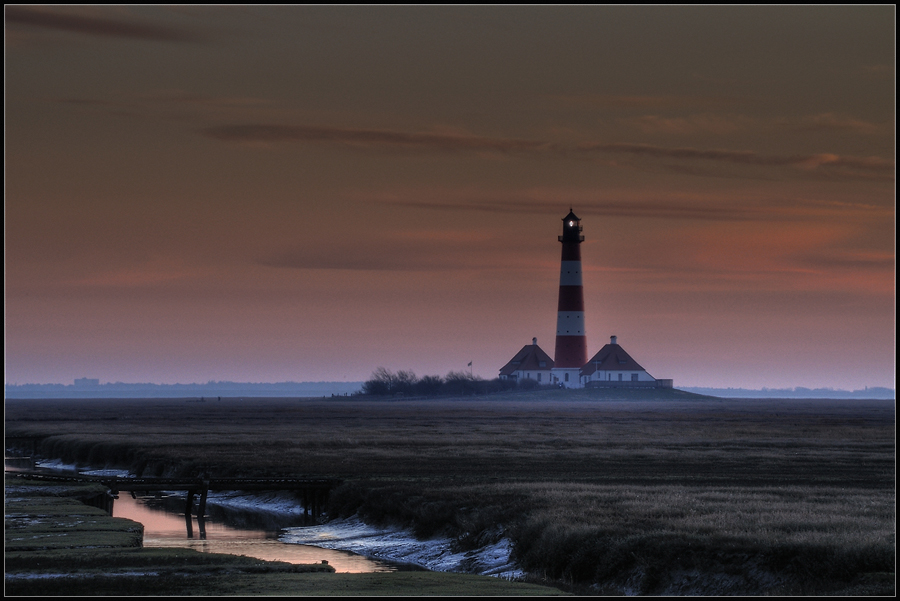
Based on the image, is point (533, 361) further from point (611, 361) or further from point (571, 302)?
point (571, 302)

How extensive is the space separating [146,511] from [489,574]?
2464cm

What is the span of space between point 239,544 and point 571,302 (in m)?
124

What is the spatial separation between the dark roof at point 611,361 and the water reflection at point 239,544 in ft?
453

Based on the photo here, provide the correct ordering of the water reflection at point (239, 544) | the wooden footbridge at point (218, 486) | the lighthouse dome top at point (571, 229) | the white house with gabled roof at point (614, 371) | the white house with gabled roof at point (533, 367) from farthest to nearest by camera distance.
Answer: the white house with gabled roof at point (533, 367) < the white house with gabled roof at point (614, 371) < the lighthouse dome top at point (571, 229) < the wooden footbridge at point (218, 486) < the water reflection at point (239, 544)

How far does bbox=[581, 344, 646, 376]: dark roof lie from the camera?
17973 cm

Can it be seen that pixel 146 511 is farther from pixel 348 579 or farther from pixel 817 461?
pixel 817 461

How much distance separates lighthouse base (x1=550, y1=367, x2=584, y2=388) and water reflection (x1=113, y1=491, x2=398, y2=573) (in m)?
131

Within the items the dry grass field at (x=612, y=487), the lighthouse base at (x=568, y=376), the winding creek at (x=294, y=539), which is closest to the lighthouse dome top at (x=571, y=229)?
the lighthouse base at (x=568, y=376)

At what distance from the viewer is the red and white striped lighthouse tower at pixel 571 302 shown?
155 metres

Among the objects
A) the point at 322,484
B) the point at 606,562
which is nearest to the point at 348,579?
the point at 606,562

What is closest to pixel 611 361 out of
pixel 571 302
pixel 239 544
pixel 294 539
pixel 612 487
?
pixel 571 302

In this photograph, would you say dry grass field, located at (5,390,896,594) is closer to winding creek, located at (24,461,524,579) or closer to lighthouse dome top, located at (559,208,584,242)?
winding creek, located at (24,461,524,579)

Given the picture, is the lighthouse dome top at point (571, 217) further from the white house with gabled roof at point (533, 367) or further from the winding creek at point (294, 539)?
the winding creek at point (294, 539)

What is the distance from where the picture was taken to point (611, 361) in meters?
183
